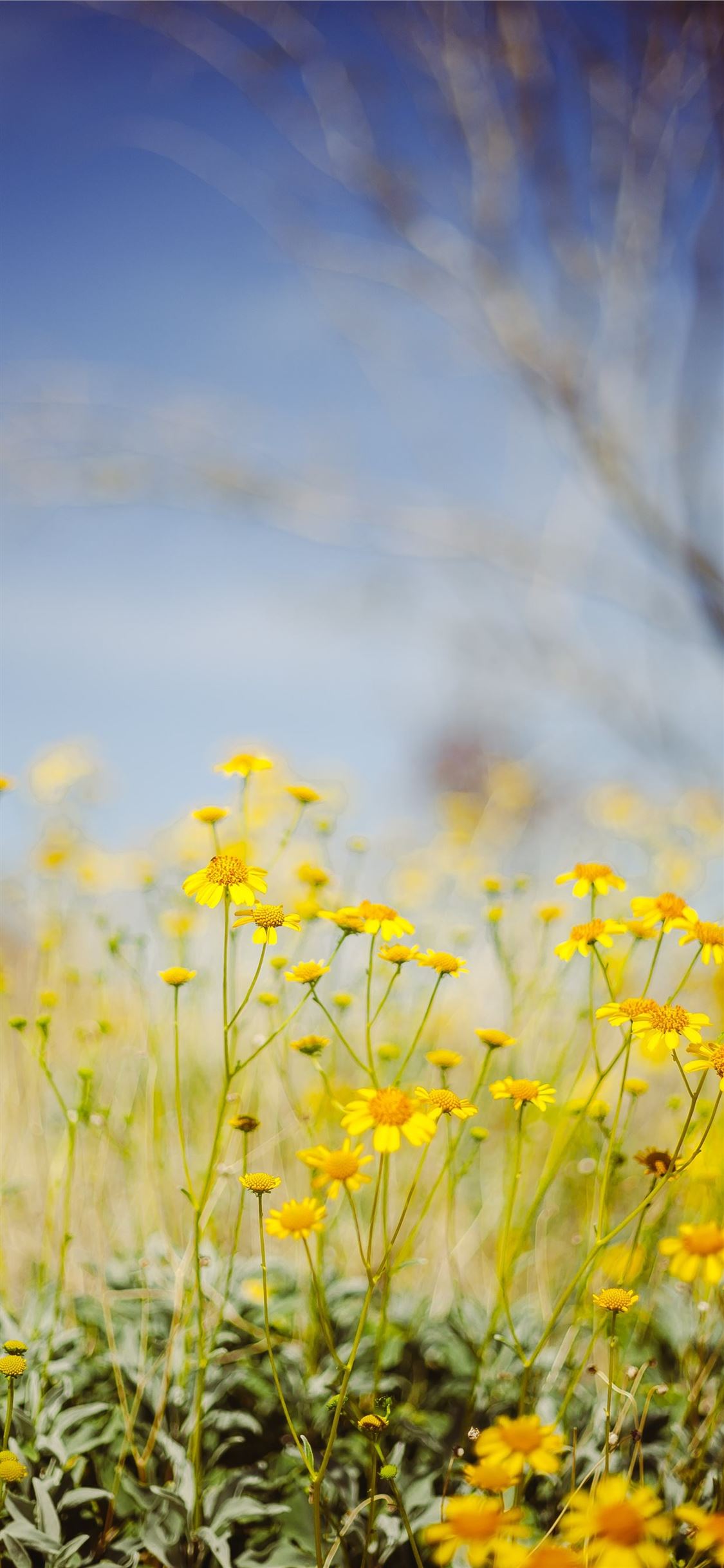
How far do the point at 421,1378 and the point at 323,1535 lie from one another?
452 millimetres

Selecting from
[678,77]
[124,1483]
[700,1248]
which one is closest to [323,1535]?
[124,1483]

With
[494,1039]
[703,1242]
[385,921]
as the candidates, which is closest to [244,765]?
[385,921]

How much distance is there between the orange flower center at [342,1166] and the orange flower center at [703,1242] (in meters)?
0.37

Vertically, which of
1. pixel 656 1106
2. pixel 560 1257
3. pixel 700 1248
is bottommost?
pixel 560 1257

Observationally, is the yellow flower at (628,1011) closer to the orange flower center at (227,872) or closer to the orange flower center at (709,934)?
the orange flower center at (709,934)

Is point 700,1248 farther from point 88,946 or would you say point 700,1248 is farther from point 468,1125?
point 88,946

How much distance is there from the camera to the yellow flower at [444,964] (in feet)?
3.99

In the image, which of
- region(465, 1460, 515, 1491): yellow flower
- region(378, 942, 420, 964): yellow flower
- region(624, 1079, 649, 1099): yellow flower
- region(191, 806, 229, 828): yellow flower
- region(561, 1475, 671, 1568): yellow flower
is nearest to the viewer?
region(561, 1475, 671, 1568): yellow flower

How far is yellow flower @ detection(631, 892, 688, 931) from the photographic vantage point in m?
1.27

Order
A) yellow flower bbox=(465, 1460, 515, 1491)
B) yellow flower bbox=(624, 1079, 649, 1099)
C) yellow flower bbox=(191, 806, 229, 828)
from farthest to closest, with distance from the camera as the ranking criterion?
yellow flower bbox=(624, 1079, 649, 1099) < yellow flower bbox=(191, 806, 229, 828) < yellow flower bbox=(465, 1460, 515, 1491)

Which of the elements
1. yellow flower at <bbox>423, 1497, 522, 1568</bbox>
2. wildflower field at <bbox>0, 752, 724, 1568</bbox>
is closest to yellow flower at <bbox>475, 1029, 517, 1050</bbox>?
wildflower field at <bbox>0, 752, 724, 1568</bbox>

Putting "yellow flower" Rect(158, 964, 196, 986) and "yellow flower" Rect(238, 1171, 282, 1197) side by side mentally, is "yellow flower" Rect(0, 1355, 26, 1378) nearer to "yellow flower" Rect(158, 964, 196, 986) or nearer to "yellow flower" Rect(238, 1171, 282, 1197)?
"yellow flower" Rect(238, 1171, 282, 1197)

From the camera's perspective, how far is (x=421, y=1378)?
169 centimetres

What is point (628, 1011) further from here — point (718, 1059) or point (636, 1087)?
point (636, 1087)
